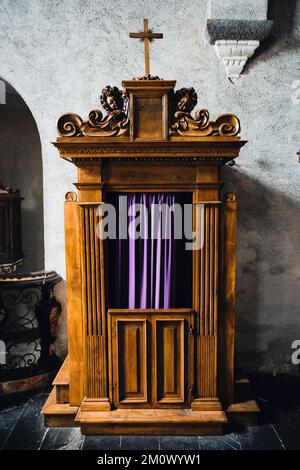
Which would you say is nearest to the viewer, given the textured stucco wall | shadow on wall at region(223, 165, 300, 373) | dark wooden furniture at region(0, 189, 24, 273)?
the textured stucco wall

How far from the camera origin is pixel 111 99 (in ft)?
9.61

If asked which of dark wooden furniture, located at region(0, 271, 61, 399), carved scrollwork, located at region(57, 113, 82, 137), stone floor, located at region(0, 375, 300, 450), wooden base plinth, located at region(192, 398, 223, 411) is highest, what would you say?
carved scrollwork, located at region(57, 113, 82, 137)

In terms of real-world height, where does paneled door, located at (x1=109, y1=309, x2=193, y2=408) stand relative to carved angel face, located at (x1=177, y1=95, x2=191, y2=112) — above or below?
below

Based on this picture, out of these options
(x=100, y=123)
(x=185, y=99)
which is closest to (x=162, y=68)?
(x=185, y=99)

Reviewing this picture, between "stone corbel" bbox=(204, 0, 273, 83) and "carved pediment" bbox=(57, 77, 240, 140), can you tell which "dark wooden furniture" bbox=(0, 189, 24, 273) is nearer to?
"carved pediment" bbox=(57, 77, 240, 140)

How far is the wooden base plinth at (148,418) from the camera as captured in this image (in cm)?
307

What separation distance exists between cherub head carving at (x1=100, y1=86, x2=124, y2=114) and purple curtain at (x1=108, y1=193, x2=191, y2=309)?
67 cm

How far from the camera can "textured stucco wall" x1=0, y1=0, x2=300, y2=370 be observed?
3.90m

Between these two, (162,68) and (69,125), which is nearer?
(69,125)

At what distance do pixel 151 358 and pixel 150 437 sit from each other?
2.02ft

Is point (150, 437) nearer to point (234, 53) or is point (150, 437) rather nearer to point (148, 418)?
point (148, 418)

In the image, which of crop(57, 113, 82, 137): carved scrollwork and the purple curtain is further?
the purple curtain

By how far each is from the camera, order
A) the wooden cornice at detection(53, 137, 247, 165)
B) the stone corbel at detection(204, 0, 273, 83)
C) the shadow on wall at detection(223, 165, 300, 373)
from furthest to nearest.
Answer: the shadow on wall at detection(223, 165, 300, 373), the stone corbel at detection(204, 0, 273, 83), the wooden cornice at detection(53, 137, 247, 165)

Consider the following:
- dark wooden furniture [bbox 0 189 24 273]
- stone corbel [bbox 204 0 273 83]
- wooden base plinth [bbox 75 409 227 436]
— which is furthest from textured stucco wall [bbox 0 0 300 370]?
wooden base plinth [bbox 75 409 227 436]
